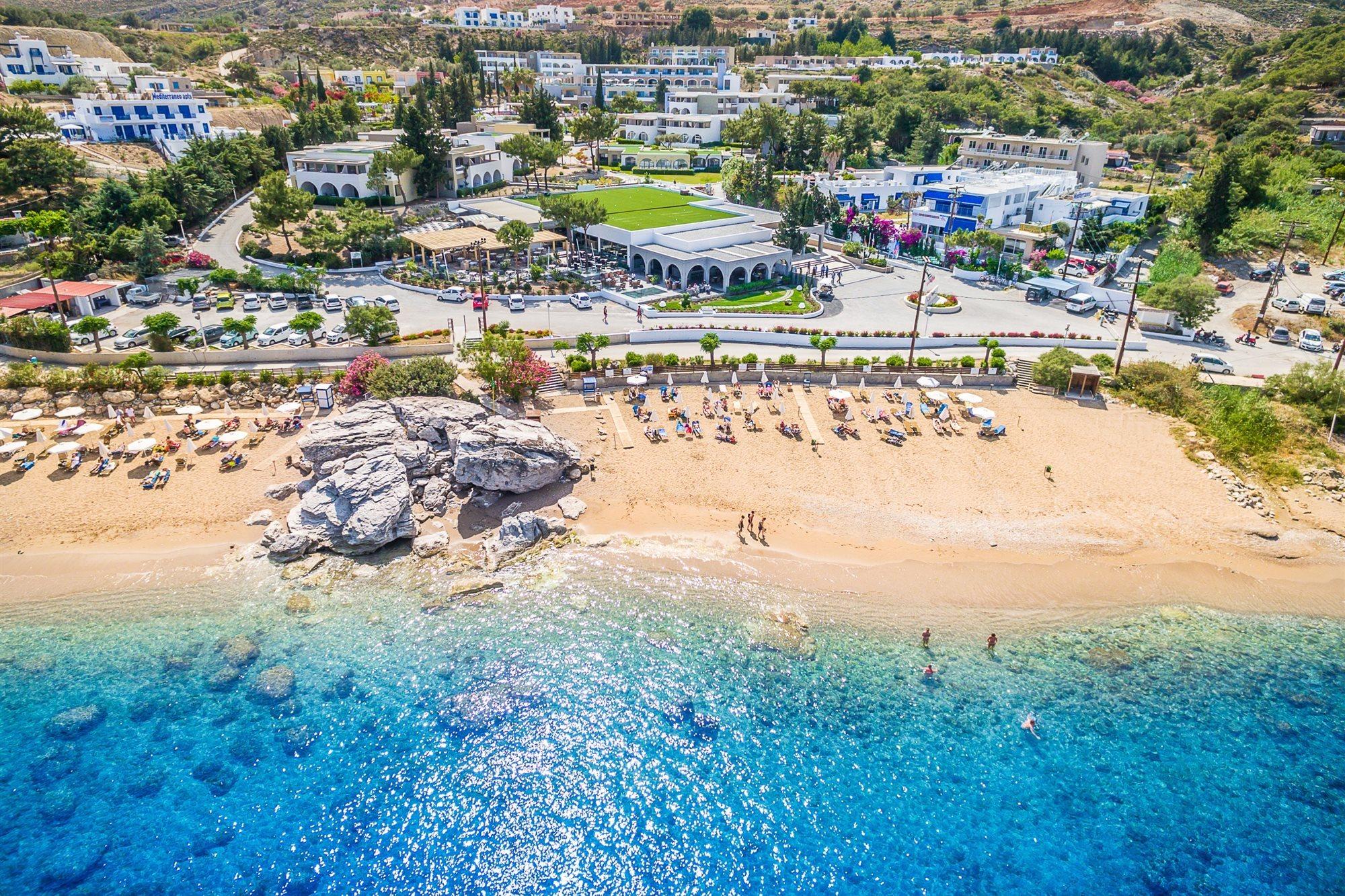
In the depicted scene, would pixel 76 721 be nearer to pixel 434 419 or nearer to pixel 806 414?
pixel 434 419

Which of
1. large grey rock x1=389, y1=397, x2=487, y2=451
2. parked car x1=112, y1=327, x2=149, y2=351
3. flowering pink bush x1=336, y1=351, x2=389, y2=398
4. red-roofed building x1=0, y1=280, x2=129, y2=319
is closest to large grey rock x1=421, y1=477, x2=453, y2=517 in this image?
large grey rock x1=389, y1=397, x2=487, y2=451

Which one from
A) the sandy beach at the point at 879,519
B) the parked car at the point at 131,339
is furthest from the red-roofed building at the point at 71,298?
the sandy beach at the point at 879,519

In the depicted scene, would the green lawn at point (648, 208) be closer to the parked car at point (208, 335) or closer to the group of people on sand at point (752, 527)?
the parked car at point (208, 335)

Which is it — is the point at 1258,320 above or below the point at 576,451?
above

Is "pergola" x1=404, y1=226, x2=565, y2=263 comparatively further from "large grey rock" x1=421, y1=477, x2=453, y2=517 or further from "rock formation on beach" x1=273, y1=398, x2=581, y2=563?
"large grey rock" x1=421, y1=477, x2=453, y2=517

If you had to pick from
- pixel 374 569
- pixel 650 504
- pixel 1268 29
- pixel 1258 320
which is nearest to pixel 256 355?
pixel 374 569

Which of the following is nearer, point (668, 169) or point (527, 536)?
point (527, 536)

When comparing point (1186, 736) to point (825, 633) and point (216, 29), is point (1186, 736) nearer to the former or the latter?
point (825, 633)
